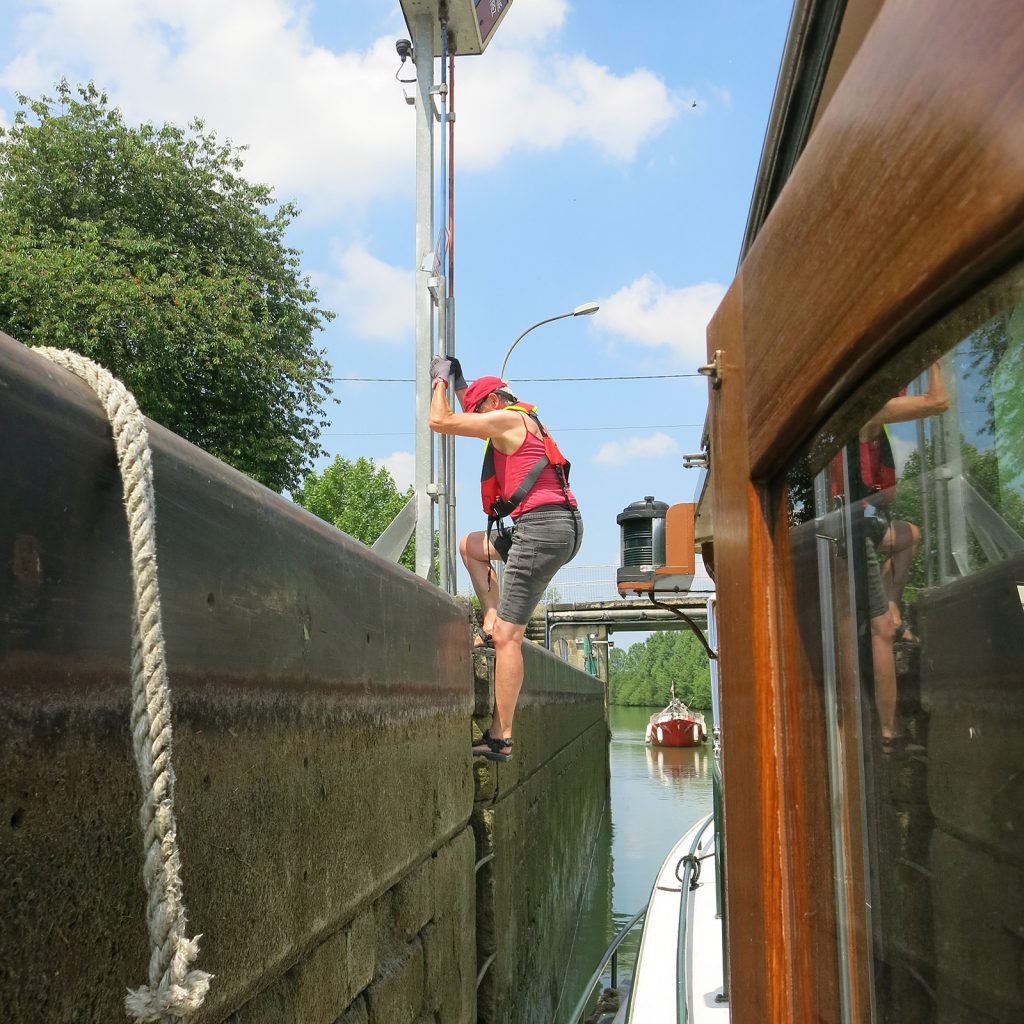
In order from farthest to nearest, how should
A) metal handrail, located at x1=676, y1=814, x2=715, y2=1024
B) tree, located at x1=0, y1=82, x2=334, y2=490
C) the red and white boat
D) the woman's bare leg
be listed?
the red and white boat, tree, located at x1=0, y1=82, x2=334, y2=490, the woman's bare leg, metal handrail, located at x1=676, y1=814, x2=715, y2=1024

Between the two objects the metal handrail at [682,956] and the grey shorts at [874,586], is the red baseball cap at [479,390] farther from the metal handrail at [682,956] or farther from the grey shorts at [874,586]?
the grey shorts at [874,586]

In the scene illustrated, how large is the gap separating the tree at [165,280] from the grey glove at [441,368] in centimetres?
1595

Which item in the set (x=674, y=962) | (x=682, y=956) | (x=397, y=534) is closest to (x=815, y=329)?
(x=397, y=534)

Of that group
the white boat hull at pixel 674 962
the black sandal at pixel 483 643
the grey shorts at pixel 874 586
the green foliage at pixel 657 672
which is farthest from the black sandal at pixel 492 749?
the green foliage at pixel 657 672

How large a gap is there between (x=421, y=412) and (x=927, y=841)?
→ 4.50m

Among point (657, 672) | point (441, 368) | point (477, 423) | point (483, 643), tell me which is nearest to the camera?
point (477, 423)

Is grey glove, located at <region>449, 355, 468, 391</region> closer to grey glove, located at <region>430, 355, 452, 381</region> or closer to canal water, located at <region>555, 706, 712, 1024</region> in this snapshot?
grey glove, located at <region>430, 355, 452, 381</region>

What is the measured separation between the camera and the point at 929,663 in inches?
40.1

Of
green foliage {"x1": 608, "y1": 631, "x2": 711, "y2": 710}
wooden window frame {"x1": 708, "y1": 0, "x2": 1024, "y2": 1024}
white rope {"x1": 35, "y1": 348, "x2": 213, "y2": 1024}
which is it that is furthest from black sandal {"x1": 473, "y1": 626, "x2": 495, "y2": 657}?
green foliage {"x1": 608, "y1": 631, "x2": 711, "y2": 710}

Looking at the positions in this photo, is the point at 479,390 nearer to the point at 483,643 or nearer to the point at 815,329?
the point at 483,643

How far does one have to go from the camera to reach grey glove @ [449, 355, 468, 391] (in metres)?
5.31

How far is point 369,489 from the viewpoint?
40.2 metres

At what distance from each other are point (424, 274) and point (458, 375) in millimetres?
612

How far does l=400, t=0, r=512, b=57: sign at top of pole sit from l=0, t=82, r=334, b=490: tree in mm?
15373
